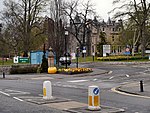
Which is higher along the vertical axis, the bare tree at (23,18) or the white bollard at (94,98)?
the bare tree at (23,18)

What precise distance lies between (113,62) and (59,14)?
1536cm

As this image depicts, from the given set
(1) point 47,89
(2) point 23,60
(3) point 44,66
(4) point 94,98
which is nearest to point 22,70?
(3) point 44,66

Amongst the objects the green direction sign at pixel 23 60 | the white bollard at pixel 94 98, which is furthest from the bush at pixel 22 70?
the white bollard at pixel 94 98

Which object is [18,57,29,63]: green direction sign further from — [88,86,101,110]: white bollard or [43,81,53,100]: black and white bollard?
[88,86,101,110]: white bollard

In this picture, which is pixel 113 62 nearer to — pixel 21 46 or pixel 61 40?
pixel 61 40

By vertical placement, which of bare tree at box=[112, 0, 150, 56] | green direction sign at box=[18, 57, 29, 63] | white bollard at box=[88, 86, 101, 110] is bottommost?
white bollard at box=[88, 86, 101, 110]

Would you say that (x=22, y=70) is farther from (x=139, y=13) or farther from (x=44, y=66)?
(x=139, y=13)

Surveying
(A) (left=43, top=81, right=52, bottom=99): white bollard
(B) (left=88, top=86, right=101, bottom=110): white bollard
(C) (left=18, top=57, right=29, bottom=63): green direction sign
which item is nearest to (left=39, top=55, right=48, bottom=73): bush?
(C) (left=18, top=57, right=29, bottom=63): green direction sign

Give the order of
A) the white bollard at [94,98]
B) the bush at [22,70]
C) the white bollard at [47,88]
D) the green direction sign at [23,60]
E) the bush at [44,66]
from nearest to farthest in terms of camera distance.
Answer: the white bollard at [94,98], the white bollard at [47,88], the bush at [44,66], the bush at [22,70], the green direction sign at [23,60]

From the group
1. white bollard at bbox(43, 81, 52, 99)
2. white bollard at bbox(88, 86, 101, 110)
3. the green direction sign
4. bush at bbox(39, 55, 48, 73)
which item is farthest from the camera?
the green direction sign

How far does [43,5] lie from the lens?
71.6m

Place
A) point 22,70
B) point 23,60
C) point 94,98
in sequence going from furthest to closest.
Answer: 1. point 23,60
2. point 22,70
3. point 94,98

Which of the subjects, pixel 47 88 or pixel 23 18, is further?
pixel 23 18

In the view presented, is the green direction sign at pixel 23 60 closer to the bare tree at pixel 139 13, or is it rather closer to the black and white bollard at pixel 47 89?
the bare tree at pixel 139 13
